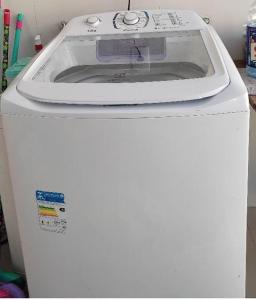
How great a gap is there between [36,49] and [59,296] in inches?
46.2

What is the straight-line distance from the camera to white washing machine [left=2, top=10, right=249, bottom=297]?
4.48 feet

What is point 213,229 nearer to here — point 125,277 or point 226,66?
point 125,277

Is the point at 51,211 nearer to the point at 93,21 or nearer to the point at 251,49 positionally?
the point at 93,21

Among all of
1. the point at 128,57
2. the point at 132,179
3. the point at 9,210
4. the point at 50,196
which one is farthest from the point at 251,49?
the point at 9,210

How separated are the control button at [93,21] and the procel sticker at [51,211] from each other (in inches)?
31.9

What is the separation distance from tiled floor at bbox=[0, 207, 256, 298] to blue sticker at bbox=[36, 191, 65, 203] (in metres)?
0.80

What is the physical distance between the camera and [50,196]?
1.52 m

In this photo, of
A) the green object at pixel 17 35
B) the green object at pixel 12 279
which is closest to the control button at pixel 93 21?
the green object at pixel 17 35

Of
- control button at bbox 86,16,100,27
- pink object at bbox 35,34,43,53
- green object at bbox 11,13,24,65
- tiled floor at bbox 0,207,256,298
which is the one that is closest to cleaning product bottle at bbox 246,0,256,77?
control button at bbox 86,16,100,27

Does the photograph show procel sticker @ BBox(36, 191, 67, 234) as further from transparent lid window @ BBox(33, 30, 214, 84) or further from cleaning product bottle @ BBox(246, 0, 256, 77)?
cleaning product bottle @ BBox(246, 0, 256, 77)

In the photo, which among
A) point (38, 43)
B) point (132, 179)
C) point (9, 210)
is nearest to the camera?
point (132, 179)

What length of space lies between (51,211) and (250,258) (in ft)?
3.72

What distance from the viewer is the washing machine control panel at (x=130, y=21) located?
1926 mm

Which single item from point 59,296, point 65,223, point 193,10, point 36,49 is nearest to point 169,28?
point 193,10
